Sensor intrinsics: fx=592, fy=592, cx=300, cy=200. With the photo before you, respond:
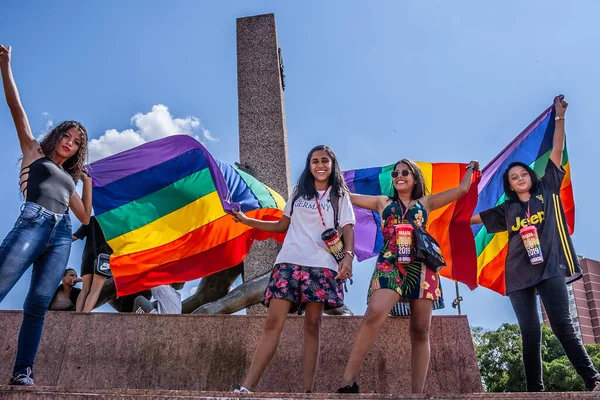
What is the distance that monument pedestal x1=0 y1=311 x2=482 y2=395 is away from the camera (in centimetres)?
493

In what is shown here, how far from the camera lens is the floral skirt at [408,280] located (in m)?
3.91

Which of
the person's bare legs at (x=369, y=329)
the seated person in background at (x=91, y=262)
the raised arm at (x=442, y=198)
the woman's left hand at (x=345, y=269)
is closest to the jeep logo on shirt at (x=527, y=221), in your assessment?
the raised arm at (x=442, y=198)

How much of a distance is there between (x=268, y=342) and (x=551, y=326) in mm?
1961

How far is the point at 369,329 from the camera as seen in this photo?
3.72m

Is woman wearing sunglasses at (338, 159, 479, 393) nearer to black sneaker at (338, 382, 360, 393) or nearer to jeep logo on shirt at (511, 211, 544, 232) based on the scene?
black sneaker at (338, 382, 360, 393)

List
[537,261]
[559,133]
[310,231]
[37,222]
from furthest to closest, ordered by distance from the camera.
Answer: [559,133] → [537,261] → [310,231] → [37,222]

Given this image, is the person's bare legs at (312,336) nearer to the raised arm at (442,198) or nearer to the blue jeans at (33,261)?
the raised arm at (442,198)

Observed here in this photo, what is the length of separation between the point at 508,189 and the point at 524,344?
124 cm

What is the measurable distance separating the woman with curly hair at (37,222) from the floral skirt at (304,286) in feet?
4.44

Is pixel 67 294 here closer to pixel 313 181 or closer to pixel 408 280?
pixel 313 181

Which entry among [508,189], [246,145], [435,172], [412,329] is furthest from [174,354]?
[246,145]

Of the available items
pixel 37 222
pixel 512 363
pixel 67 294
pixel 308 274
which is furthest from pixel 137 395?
pixel 512 363

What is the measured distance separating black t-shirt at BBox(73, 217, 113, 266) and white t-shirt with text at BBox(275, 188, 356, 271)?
3.16 metres

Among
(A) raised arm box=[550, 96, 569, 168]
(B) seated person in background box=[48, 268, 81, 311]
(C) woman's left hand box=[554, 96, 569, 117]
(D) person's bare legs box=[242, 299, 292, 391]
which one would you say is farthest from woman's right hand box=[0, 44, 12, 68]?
(C) woman's left hand box=[554, 96, 569, 117]
